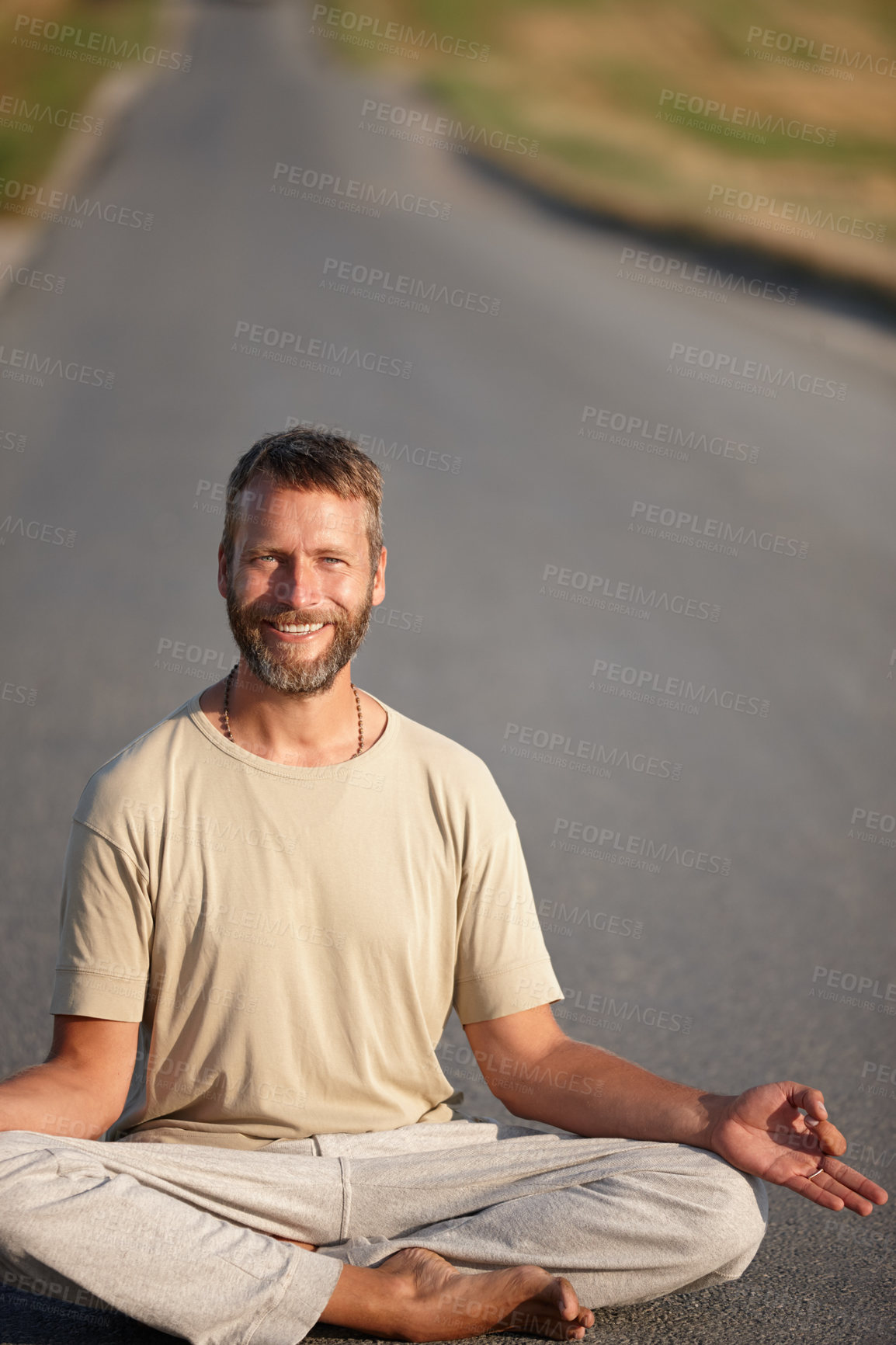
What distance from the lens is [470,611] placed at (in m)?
8.19

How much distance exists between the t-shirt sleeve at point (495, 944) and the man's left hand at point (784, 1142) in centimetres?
40

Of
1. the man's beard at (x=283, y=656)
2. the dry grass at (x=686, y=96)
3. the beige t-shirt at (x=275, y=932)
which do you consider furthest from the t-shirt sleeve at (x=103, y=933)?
the dry grass at (x=686, y=96)

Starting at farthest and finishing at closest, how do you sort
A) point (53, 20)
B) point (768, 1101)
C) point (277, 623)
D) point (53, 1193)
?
point (53, 20), point (277, 623), point (768, 1101), point (53, 1193)

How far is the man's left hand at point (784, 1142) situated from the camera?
2410 millimetres

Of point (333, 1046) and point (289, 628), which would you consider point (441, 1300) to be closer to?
point (333, 1046)

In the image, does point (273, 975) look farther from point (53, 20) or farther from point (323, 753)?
point (53, 20)

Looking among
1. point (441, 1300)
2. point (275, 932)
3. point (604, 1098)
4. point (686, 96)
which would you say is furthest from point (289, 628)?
point (686, 96)

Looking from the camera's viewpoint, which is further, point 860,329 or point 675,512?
point 860,329

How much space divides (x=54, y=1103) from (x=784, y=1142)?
1.28m

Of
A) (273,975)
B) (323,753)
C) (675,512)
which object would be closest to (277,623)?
(323,753)

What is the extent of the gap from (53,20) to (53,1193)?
19.5m

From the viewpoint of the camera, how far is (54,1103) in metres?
2.37

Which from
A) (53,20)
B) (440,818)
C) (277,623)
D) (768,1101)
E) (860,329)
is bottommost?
(768,1101)

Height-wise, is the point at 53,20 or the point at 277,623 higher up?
the point at 53,20
